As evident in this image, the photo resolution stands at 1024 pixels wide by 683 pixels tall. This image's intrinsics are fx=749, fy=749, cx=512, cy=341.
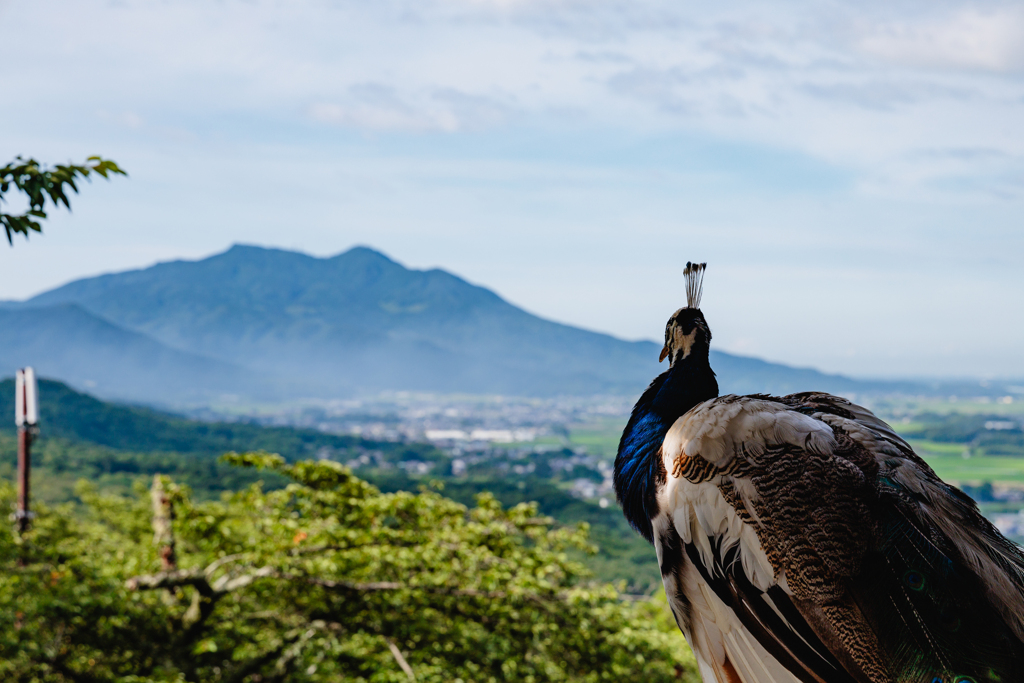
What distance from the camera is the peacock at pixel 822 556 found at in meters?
1.78

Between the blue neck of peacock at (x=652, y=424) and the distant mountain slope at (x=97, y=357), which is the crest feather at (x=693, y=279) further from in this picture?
the distant mountain slope at (x=97, y=357)

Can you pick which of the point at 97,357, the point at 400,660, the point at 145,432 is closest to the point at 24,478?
the point at 400,660

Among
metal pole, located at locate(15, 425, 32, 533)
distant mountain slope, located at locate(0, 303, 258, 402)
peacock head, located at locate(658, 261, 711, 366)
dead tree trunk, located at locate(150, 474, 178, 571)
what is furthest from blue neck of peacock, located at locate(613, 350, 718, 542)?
distant mountain slope, located at locate(0, 303, 258, 402)

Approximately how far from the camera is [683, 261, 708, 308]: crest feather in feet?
8.61

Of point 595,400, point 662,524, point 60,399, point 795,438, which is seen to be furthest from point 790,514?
point 595,400

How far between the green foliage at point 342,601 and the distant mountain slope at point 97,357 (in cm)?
18153

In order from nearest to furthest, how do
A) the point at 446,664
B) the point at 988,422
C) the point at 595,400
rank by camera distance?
the point at 446,664
the point at 988,422
the point at 595,400

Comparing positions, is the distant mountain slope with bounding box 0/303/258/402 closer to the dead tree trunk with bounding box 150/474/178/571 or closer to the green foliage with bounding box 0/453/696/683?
the dead tree trunk with bounding box 150/474/178/571

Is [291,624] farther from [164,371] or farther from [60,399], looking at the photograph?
[164,371]

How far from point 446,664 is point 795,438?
6.59 meters

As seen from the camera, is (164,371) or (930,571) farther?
(164,371)

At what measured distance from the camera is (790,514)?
76.7 inches

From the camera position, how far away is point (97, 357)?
18988 centimetres

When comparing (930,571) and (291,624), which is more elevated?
(930,571)
